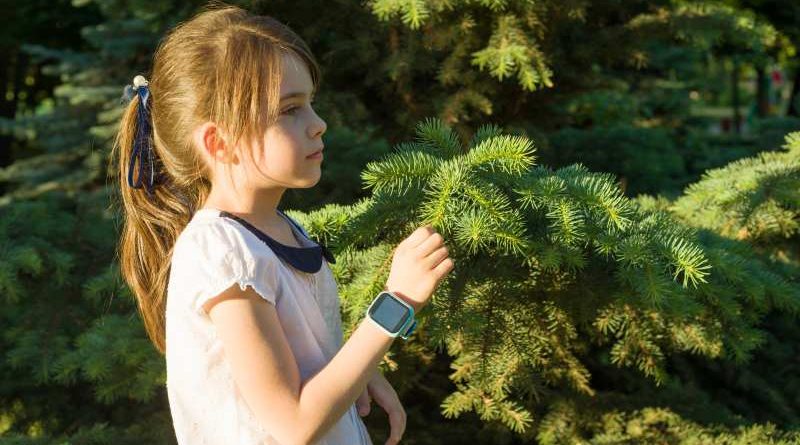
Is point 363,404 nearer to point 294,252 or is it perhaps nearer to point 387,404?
point 387,404

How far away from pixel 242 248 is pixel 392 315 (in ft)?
0.92

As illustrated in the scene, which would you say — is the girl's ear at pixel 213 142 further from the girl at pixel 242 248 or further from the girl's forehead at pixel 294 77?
the girl's forehead at pixel 294 77

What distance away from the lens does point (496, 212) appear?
2.00 meters

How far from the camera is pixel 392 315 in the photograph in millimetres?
1549

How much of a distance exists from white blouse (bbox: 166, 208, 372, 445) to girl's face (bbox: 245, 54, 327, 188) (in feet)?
0.38

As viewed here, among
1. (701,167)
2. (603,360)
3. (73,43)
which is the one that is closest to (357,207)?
(603,360)

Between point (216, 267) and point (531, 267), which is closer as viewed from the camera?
point (216, 267)

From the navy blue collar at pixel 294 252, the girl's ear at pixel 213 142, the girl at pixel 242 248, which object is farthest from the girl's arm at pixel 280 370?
the girl's ear at pixel 213 142

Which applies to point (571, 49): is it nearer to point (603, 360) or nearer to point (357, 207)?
point (603, 360)

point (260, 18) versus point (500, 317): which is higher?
point (260, 18)


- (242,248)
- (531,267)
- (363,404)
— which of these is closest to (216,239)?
(242,248)

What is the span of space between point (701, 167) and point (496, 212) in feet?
13.0

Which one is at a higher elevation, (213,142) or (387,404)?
(213,142)

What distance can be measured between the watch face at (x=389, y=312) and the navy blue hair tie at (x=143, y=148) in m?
0.59
